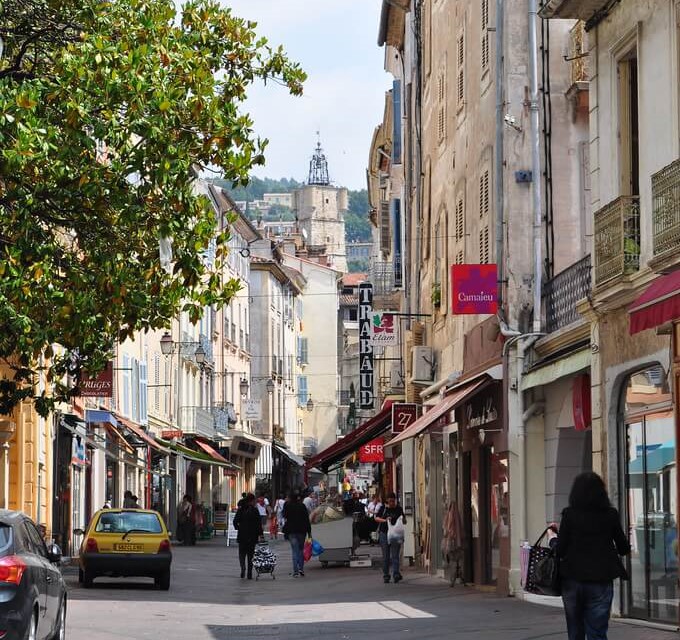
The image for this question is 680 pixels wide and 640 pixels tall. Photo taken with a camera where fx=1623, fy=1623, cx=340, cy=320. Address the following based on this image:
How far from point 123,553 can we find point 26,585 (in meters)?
14.6

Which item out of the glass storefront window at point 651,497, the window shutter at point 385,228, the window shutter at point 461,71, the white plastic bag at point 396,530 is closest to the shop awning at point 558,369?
the glass storefront window at point 651,497

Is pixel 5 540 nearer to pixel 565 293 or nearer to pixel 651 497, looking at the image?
pixel 651 497

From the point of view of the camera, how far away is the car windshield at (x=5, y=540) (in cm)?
1327

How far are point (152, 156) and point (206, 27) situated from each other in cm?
226

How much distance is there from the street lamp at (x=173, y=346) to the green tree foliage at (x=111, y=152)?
30576 mm

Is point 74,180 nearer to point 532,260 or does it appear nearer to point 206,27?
point 206,27

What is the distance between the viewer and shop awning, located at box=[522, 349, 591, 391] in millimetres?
20016

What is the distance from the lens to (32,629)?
13.4 m

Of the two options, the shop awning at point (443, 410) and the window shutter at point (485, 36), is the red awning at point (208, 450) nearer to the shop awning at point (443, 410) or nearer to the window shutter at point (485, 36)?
the shop awning at point (443, 410)

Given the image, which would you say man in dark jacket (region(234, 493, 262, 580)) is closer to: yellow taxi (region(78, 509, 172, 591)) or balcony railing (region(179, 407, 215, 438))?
yellow taxi (region(78, 509, 172, 591))

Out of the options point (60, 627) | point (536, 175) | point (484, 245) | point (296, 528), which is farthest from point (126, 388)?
point (60, 627)

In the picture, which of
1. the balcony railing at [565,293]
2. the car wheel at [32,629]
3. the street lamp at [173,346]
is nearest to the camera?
the car wheel at [32,629]

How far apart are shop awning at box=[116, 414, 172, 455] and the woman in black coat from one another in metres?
34.8

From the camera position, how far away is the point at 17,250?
17.9 metres
